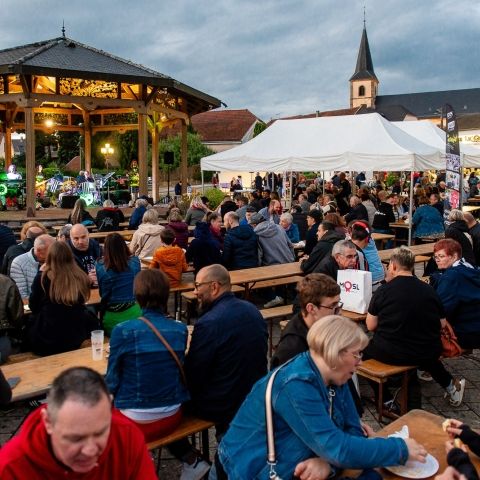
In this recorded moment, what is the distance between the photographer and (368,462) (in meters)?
2.08

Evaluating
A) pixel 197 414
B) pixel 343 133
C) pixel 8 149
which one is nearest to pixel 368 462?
pixel 197 414

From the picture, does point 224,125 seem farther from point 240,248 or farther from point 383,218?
point 240,248

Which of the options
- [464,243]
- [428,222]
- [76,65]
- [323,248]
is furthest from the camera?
[76,65]

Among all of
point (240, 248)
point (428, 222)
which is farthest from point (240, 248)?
point (428, 222)

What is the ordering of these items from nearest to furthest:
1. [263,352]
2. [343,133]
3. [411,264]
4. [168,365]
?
[168,365] < [263,352] < [411,264] < [343,133]

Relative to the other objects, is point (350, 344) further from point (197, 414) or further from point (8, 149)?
point (8, 149)

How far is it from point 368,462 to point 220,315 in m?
1.17

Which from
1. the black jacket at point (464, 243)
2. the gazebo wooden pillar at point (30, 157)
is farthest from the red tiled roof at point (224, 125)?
the black jacket at point (464, 243)

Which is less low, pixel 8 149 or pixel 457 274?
pixel 8 149

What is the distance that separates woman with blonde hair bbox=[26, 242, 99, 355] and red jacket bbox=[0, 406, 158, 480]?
233cm

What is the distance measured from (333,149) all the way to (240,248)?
4714 mm

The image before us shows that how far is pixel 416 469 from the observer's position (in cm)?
215

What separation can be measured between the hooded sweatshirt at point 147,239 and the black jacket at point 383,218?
5233 millimetres

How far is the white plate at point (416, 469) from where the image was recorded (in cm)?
213
